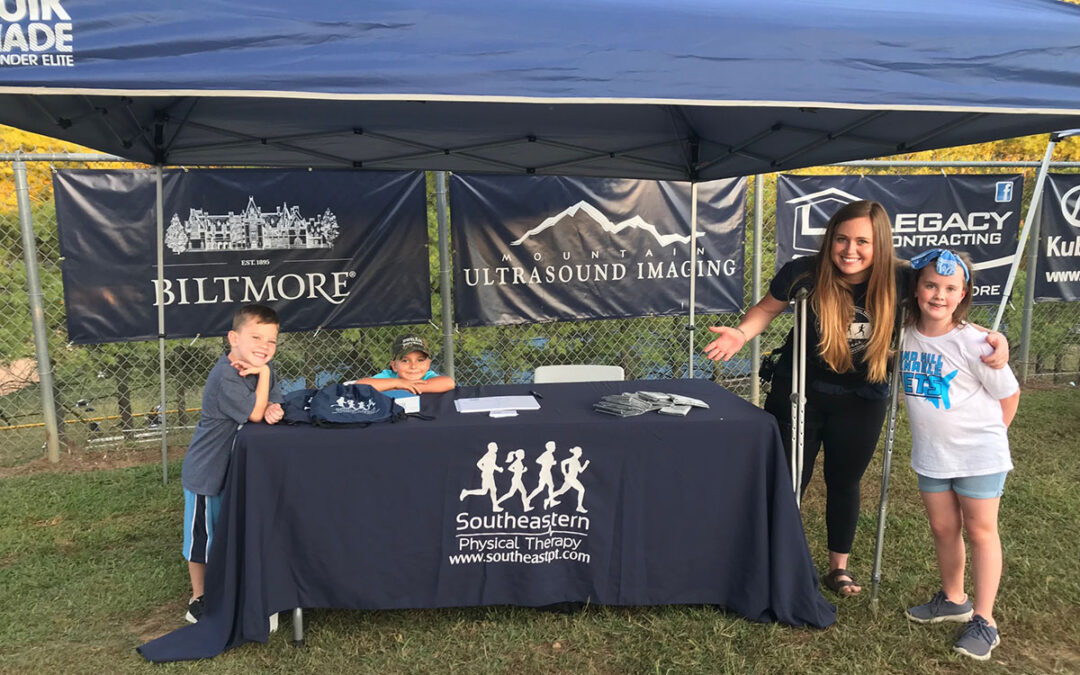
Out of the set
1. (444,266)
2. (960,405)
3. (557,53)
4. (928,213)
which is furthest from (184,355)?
(928,213)

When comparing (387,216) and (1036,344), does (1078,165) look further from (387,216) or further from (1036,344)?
(387,216)

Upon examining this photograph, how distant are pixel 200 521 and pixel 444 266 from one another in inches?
103

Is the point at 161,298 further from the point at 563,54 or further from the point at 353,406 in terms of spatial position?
the point at 563,54

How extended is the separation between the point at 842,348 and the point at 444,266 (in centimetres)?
297

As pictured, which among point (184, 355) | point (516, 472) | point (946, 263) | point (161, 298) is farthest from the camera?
point (184, 355)

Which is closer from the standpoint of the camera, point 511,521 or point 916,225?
point 511,521

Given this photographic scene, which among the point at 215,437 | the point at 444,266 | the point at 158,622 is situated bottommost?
the point at 158,622

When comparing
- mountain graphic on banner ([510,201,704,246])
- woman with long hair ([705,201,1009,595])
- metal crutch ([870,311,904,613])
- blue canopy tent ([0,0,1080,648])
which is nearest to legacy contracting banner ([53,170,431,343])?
mountain graphic on banner ([510,201,704,246])

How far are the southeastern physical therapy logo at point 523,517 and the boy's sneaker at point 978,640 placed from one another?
1383 mm

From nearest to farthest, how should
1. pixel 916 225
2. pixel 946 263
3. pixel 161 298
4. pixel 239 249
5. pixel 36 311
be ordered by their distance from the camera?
pixel 946 263
pixel 161 298
pixel 36 311
pixel 239 249
pixel 916 225

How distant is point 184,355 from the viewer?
488 cm

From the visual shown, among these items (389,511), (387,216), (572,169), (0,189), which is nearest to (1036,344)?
(572,169)

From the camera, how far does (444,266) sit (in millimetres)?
4789

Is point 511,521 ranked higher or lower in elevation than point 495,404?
lower
